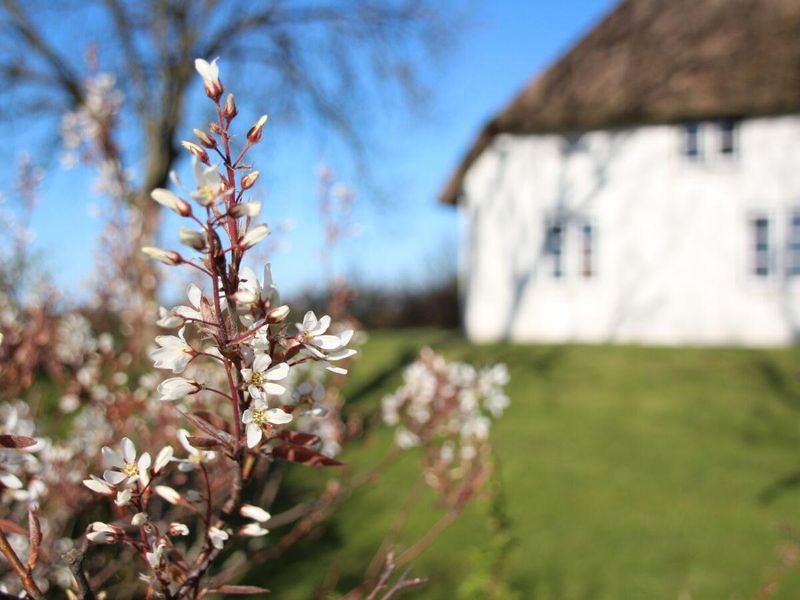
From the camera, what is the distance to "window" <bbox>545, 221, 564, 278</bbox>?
15.4 m

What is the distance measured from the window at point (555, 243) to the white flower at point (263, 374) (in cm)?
1475

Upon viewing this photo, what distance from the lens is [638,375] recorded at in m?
11.0

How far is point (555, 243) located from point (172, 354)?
1490 cm

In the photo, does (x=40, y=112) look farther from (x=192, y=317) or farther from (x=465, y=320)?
(x=192, y=317)

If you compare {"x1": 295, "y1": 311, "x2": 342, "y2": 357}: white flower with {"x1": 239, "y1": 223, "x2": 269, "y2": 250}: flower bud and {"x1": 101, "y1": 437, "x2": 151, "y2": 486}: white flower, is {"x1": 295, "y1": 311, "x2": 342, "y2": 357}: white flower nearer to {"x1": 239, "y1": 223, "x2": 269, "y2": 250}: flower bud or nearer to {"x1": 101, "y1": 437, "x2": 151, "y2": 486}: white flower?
{"x1": 239, "y1": 223, "x2": 269, "y2": 250}: flower bud

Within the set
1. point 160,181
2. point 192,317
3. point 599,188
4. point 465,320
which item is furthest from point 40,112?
point 192,317

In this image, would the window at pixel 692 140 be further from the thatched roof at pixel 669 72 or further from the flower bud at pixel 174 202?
the flower bud at pixel 174 202

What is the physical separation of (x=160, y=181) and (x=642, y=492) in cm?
956

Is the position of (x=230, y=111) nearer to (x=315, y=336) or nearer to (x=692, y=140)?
(x=315, y=336)

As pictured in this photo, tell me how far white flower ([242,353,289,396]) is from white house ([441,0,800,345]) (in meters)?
14.4

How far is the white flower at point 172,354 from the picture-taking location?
3.27ft

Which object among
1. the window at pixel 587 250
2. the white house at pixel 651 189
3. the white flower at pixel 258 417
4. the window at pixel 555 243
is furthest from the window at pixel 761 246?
the white flower at pixel 258 417

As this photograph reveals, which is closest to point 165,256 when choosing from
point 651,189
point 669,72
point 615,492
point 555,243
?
point 615,492

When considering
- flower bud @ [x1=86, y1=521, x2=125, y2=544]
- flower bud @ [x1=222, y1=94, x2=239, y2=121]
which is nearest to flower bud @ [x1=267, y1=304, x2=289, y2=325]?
flower bud @ [x1=222, y1=94, x2=239, y2=121]
